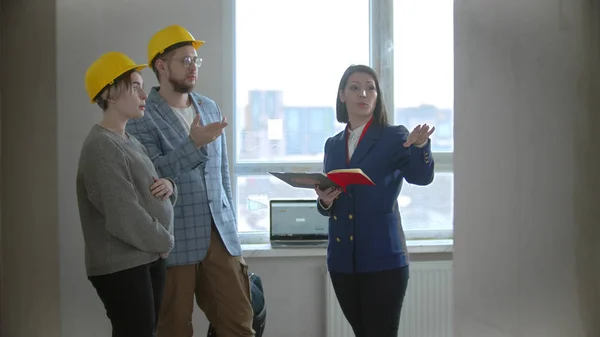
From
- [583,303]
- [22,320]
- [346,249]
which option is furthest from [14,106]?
[583,303]

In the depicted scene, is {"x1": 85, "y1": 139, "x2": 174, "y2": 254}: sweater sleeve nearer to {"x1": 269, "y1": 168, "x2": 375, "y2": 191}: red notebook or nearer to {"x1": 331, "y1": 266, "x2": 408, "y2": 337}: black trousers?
{"x1": 269, "y1": 168, "x2": 375, "y2": 191}: red notebook

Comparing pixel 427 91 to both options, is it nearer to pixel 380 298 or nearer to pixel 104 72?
pixel 380 298

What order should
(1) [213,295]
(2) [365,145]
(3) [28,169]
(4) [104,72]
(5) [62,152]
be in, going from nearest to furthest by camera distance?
1. (3) [28,169]
2. (4) [104,72]
3. (2) [365,145]
4. (1) [213,295]
5. (5) [62,152]

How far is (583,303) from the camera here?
3.94ft

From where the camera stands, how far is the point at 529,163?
1212 mm

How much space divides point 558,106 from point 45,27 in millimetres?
1164

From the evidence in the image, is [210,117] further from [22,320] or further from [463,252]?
[463,252]

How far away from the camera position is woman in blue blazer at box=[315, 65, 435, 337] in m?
1.85

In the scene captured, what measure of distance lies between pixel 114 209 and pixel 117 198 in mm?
30

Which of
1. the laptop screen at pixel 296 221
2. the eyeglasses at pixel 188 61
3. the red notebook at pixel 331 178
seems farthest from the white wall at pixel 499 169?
the laptop screen at pixel 296 221

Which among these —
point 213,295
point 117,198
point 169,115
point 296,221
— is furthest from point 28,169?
point 296,221

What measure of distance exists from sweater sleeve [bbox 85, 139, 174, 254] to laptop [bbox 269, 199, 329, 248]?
4.14 feet

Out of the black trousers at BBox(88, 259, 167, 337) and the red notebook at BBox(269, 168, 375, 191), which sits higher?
the red notebook at BBox(269, 168, 375, 191)

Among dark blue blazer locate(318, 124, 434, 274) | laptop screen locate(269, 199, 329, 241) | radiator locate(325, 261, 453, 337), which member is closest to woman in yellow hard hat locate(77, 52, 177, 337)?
dark blue blazer locate(318, 124, 434, 274)
